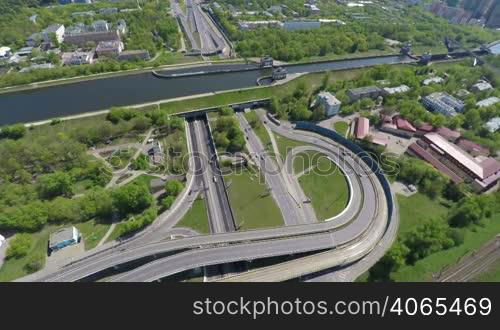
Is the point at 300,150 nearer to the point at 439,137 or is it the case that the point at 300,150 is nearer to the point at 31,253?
the point at 439,137

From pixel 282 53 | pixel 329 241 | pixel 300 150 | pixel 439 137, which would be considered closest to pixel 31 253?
pixel 329 241

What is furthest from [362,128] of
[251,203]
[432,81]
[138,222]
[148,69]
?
[148,69]

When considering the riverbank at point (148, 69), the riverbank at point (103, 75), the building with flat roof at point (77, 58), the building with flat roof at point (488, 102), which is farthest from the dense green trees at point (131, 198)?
the building with flat roof at point (488, 102)

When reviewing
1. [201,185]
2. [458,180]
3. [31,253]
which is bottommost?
[31,253]

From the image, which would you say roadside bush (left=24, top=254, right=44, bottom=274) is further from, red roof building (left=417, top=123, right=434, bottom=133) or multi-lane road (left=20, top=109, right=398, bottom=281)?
red roof building (left=417, top=123, right=434, bottom=133)

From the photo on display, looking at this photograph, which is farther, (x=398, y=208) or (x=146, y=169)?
(x=146, y=169)

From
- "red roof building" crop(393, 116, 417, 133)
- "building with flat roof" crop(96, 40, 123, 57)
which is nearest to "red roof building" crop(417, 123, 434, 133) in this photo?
"red roof building" crop(393, 116, 417, 133)

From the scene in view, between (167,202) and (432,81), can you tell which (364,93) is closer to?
(432,81)
